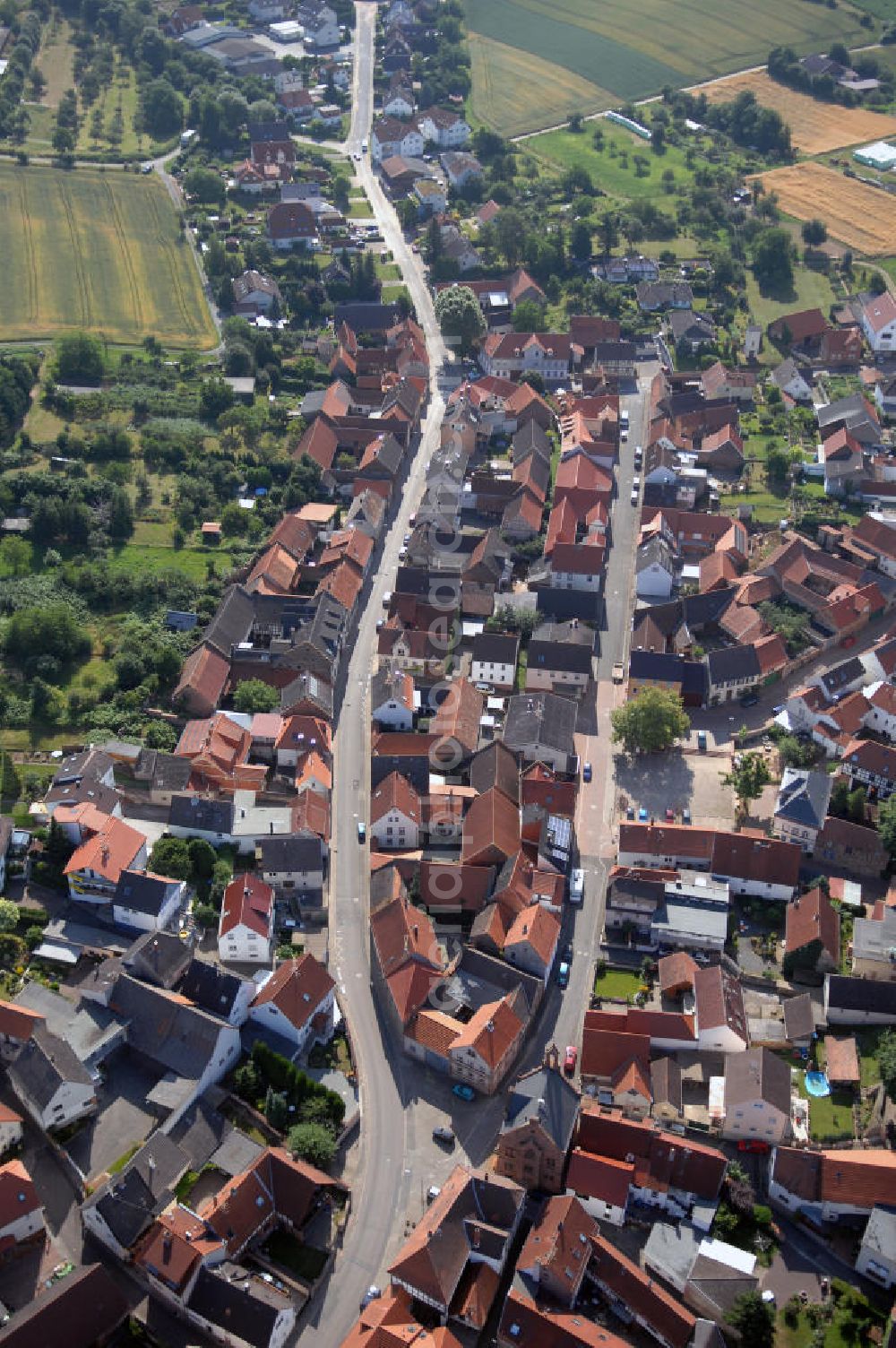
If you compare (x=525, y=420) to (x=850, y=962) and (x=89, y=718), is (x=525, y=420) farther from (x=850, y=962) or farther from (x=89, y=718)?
(x=850, y=962)

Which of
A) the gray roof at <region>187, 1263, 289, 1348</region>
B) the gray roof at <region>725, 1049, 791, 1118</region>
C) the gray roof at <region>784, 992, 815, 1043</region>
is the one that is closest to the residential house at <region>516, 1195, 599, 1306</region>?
the gray roof at <region>725, 1049, 791, 1118</region>

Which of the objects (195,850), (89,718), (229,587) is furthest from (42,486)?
(195,850)

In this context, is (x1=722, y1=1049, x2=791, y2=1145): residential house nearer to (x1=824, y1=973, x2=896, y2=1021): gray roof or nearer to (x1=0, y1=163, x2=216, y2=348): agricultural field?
(x1=824, y1=973, x2=896, y2=1021): gray roof

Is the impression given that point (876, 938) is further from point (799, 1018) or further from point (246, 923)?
point (246, 923)

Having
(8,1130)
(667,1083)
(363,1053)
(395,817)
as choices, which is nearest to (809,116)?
(395,817)

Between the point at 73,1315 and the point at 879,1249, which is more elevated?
the point at 879,1249

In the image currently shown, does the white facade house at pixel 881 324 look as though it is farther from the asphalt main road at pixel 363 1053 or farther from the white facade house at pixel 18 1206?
the white facade house at pixel 18 1206
